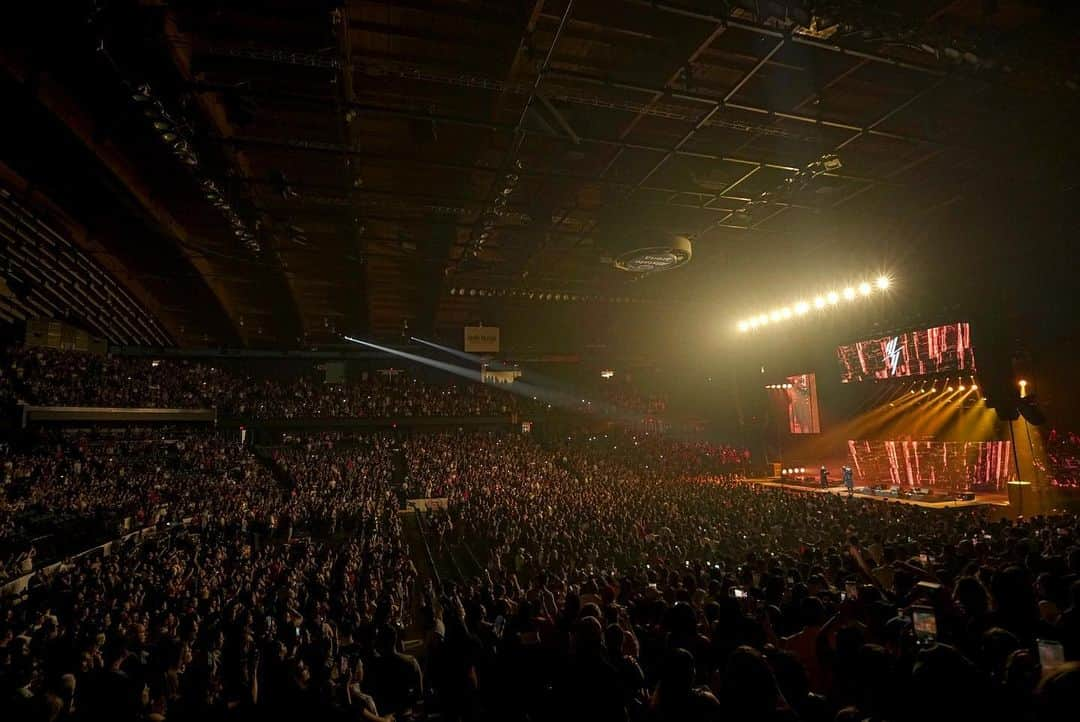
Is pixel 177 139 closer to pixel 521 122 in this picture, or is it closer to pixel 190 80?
pixel 190 80

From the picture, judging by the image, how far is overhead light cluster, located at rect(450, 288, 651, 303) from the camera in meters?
18.5

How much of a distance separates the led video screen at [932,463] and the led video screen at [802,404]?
6.59 feet

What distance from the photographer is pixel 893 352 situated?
18.3 metres

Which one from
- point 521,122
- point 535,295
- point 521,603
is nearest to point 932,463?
point 535,295

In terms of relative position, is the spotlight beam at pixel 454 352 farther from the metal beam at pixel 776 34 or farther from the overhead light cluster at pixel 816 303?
the metal beam at pixel 776 34

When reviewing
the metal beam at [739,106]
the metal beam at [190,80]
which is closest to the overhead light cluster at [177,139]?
the metal beam at [190,80]

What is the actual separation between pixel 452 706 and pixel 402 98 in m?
8.93

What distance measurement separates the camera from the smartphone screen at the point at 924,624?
3.40 metres

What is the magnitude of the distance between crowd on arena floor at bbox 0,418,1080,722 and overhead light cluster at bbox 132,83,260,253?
7701mm

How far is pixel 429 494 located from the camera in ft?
72.8

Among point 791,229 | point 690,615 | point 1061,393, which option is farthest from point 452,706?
point 1061,393

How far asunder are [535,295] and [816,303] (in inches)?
392

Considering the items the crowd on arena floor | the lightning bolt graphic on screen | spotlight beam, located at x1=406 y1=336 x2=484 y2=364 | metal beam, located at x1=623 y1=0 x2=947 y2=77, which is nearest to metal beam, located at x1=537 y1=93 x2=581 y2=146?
metal beam, located at x1=623 y1=0 x2=947 y2=77

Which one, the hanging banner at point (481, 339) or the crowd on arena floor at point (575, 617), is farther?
the hanging banner at point (481, 339)
